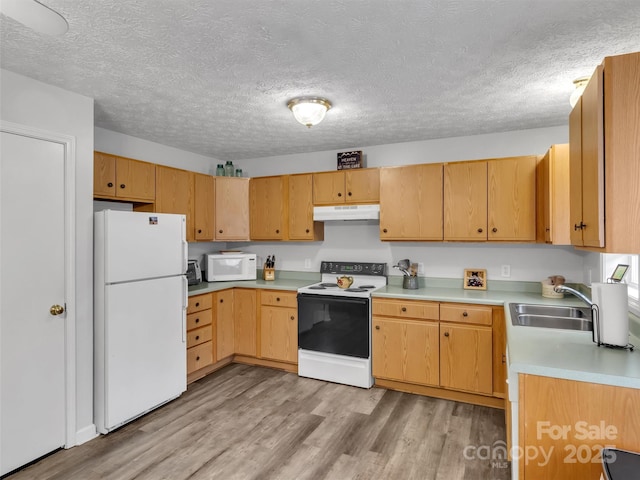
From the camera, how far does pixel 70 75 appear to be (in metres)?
2.15

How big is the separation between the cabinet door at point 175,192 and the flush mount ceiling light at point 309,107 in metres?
1.56

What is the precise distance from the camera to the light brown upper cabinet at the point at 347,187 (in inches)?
143

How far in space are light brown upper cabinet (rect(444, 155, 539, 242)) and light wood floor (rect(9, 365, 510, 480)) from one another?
146 centimetres

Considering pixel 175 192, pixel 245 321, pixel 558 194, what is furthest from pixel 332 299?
pixel 558 194

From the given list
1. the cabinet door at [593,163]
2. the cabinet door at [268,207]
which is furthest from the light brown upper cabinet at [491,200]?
the cabinet door at [268,207]

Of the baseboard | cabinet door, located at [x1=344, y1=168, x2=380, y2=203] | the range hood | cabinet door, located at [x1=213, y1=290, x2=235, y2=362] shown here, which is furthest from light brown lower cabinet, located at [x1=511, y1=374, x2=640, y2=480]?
cabinet door, located at [x1=213, y1=290, x2=235, y2=362]

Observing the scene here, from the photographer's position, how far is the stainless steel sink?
2.36 m

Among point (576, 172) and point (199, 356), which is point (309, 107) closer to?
point (576, 172)

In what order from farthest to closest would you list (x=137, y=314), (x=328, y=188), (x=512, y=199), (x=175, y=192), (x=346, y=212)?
(x=328, y=188)
(x=346, y=212)
(x=175, y=192)
(x=512, y=199)
(x=137, y=314)

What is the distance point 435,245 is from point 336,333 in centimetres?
131

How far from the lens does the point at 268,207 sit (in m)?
4.08

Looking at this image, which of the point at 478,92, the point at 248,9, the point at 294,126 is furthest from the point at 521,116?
the point at 248,9

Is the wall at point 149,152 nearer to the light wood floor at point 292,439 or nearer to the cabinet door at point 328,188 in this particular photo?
the cabinet door at point 328,188

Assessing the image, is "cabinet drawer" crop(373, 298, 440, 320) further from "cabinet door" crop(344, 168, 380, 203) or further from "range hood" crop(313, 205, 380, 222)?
"cabinet door" crop(344, 168, 380, 203)
